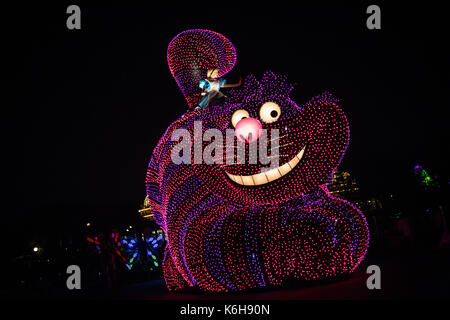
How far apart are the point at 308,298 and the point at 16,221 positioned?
2444cm

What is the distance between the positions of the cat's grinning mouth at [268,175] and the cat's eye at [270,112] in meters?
0.57

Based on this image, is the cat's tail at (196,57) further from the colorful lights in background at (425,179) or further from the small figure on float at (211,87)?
the colorful lights in background at (425,179)

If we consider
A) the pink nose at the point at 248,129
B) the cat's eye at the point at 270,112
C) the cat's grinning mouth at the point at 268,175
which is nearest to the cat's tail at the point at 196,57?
the cat's eye at the point at 270,112

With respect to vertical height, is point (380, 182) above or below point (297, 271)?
above

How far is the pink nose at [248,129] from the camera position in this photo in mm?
4258

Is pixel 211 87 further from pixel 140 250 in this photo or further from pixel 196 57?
pixel 140 250

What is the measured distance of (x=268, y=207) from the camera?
4.61 meters

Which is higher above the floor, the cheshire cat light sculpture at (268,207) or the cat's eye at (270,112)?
the cat's eye at (270,112)

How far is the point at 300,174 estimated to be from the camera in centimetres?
429

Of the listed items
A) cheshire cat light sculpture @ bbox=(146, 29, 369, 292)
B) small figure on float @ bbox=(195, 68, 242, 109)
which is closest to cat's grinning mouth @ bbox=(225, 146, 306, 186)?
cheshire cat light sculpture @ bbox=(146, 29, 369, 292)
